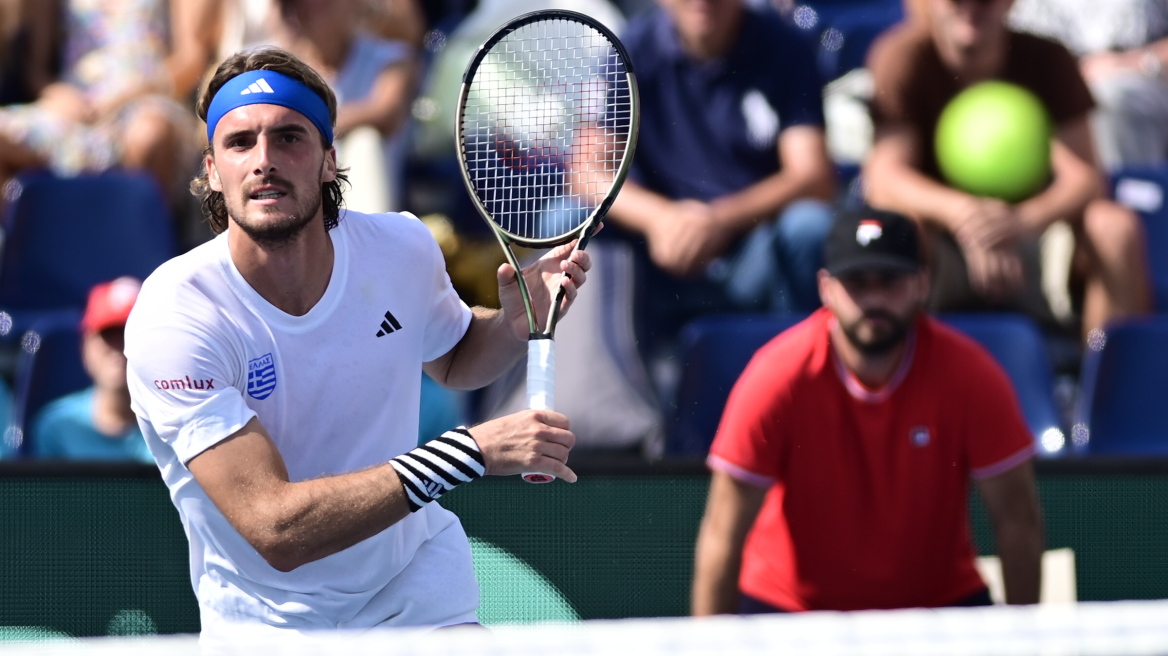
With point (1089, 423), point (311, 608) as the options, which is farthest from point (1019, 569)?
point (311, 608)

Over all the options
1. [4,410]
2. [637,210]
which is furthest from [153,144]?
[637,210]

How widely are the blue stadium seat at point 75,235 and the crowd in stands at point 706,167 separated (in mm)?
142

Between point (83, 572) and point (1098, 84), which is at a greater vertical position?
point (1098, 84)

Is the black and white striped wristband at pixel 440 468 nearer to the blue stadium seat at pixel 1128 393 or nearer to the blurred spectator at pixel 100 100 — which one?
the blue stadium seat at pixel 1128 393

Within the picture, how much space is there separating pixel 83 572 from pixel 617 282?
72.5 inches

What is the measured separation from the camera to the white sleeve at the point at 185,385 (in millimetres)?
2564

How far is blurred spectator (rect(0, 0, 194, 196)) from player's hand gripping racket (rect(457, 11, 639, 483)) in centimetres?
143

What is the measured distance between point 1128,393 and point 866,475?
120 cm

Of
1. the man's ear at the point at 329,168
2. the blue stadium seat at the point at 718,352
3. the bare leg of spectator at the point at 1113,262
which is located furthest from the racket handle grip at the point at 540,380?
the bare leg of spectator at the point at 1113,262

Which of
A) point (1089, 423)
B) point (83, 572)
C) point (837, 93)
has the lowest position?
point (83, 572)

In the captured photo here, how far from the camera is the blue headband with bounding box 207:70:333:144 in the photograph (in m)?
2.68

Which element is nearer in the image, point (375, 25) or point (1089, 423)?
point (1089, 423)

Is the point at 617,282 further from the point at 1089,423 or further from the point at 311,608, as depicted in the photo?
the point at 311,608

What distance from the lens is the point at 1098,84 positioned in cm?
546
